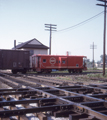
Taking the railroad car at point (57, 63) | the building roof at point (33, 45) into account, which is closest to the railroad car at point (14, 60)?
the railroad car at point (57, 63)

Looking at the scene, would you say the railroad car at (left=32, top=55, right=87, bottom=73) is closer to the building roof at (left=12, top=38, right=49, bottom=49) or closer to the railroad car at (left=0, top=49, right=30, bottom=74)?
the railroad car at (left=0, top=49, right=30, bottom=74)

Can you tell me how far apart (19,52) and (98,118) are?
73.9 feet

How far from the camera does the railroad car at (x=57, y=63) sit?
2873 cm

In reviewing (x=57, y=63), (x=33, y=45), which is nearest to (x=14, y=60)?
(x=57, y=63)

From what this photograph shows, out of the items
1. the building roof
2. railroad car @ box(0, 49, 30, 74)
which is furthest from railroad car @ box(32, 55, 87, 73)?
the building roof

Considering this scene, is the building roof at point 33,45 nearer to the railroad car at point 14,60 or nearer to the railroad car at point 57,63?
the railroad car at point 57,63

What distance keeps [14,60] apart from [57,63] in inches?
298

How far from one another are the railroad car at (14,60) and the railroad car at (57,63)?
342cm

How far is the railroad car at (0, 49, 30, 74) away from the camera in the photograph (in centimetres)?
2446

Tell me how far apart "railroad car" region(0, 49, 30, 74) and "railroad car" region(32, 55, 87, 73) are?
342cm

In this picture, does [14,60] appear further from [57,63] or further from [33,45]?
[33,45]

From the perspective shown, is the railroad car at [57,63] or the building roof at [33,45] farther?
the building roof at [33,45]

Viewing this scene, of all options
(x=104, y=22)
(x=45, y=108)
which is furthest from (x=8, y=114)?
(x=104, y=22)

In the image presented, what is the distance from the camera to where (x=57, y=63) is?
1170 inches
